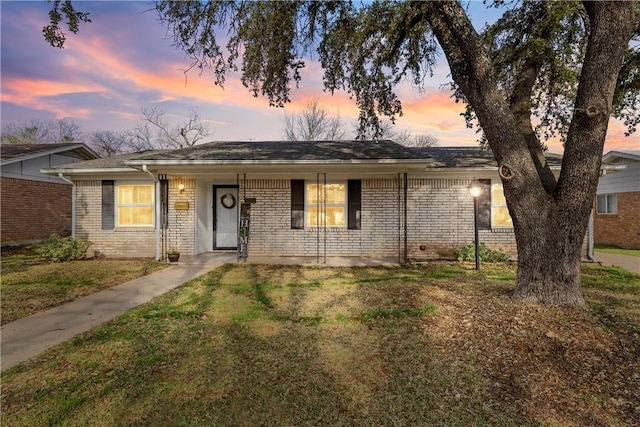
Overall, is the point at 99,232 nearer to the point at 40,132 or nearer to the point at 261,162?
the point at 261,162

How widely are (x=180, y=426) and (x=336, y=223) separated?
773cm

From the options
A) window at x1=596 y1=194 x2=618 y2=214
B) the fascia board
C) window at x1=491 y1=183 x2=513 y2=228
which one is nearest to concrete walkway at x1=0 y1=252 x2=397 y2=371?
the fascia board

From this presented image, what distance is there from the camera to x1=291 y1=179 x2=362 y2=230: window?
9.56 meters

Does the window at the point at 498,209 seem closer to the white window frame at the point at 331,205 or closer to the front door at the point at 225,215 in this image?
the white window frame at the point at 331,205

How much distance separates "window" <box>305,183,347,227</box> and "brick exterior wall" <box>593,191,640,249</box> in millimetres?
13202

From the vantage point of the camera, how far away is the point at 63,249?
29.5 ft

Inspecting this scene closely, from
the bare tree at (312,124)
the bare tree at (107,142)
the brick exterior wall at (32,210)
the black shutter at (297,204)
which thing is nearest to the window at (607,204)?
the black shutter at (297,204)

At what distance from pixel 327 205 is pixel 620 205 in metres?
14.0

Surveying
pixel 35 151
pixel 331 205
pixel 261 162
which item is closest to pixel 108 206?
pixel 261 162

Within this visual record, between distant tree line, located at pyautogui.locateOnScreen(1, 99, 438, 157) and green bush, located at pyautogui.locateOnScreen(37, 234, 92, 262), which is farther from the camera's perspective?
distant tree line, located at pyautogui.locateOnScreen(1, 99, 438, 157)

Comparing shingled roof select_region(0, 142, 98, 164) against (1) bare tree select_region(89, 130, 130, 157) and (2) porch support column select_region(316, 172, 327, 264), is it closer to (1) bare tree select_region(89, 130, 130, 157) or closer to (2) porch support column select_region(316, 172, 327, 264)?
(2) porch support column select_region(316, 172, 327, 264)

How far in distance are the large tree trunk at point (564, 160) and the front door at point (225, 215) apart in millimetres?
7893

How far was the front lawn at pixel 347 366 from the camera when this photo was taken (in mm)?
2303

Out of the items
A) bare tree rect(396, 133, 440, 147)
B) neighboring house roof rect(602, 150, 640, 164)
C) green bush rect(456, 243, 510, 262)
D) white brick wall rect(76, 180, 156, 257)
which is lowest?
green bush rect(456, 243, 510, 262)
